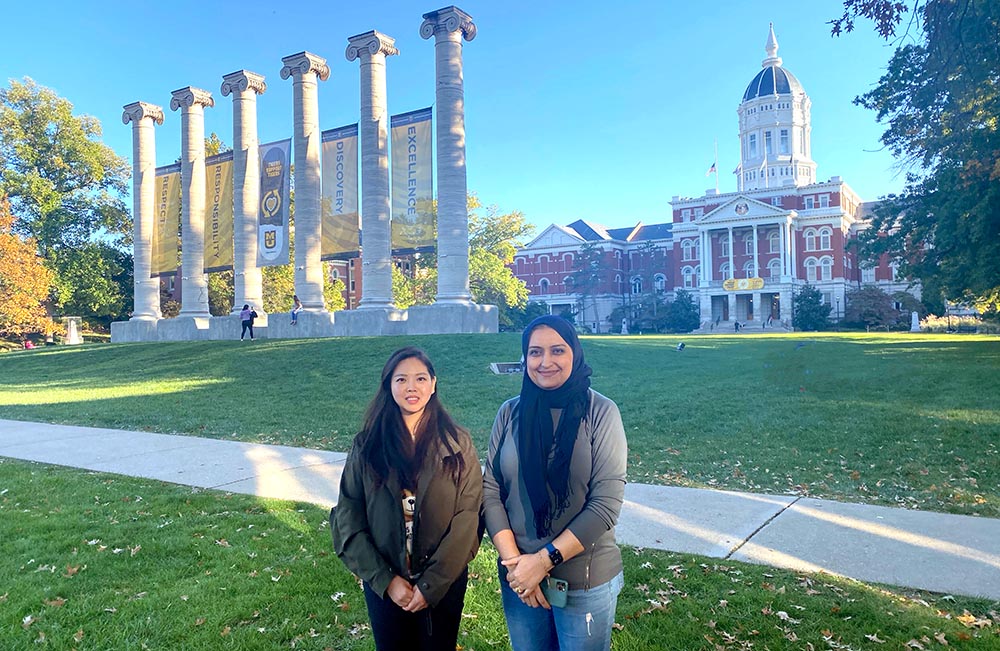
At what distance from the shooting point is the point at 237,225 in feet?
117

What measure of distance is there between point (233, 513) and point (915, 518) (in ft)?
20.2

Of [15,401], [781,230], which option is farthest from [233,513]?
[781,230]

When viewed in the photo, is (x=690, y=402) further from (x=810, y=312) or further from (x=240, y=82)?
(x=810, y=312)

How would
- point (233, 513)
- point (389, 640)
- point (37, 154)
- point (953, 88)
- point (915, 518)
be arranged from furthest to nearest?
point (37, 154)
point (953, 88)
point (233, 513)
point (915, 518)
point (389, 640)

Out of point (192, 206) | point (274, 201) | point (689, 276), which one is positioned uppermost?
point (192, 206)

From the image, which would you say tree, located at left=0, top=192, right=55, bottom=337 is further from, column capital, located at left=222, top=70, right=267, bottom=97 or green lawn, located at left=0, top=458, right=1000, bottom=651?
green lawn, located at left=0, top=458, right=1000, bottom=651

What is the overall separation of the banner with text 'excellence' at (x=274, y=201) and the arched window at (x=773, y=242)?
61954 millimetres

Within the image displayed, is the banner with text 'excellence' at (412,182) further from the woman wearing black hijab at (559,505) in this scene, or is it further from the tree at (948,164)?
the woman wearing black hijab at (559,505)

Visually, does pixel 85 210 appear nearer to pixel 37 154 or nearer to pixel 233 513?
pixel 37 154

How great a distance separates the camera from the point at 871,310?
2525 inches

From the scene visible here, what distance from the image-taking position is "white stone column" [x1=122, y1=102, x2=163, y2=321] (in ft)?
125

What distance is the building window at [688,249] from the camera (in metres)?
86.4

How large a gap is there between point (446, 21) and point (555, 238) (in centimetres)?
6864

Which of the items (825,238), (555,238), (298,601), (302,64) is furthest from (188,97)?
(825,238)
